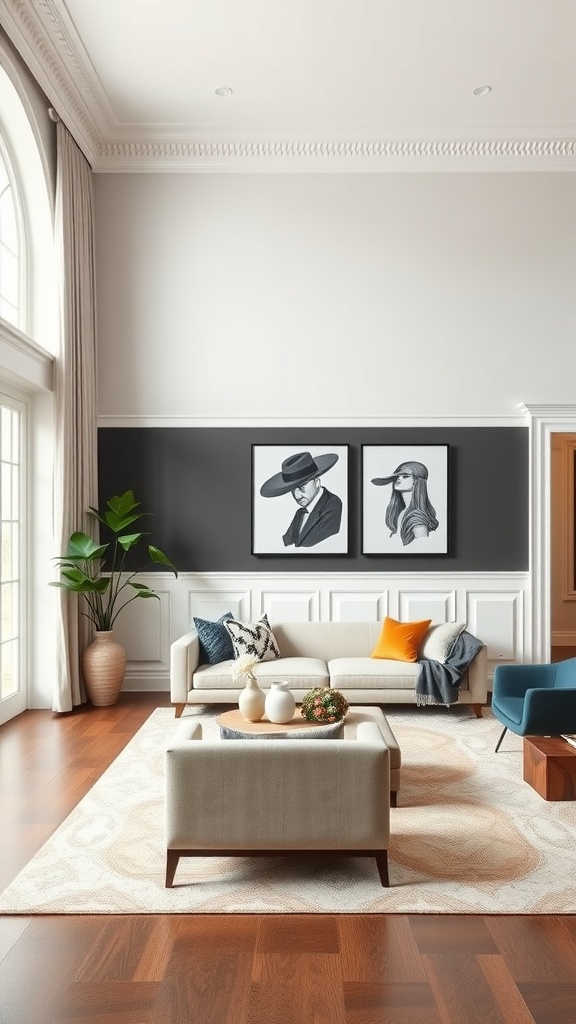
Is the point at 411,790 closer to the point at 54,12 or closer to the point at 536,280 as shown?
the point at 536,280

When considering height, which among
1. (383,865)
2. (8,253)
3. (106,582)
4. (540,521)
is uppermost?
(8,253)

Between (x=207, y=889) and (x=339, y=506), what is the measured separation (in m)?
4.56

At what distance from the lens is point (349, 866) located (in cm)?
366

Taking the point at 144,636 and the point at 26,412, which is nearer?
the point at 26,412

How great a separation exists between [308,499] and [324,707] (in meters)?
3.30

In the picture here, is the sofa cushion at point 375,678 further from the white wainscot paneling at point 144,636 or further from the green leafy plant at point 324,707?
the white wainscot paneling at point 144,636

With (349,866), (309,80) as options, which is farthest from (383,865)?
(309,80)

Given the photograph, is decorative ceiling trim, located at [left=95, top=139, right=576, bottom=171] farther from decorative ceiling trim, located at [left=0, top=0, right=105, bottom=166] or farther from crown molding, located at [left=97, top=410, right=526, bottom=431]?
crown molding, located at [left=97, top=410, right=526, bottom=431]

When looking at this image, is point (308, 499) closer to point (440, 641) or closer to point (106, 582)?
point (440, 641)

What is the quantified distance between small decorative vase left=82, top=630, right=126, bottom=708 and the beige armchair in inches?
146

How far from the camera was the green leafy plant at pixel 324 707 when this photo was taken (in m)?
4.52

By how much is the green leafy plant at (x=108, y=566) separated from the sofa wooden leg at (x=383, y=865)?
3.94 meters

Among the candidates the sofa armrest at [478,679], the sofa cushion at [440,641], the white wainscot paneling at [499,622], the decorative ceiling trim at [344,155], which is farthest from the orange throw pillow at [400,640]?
the decorative ceiling trim at [344,155]

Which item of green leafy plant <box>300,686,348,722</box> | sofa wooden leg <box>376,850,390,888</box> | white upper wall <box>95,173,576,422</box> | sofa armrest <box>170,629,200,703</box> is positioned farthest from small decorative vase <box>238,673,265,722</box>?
white upper wall <box>95,173,576,422</box>
